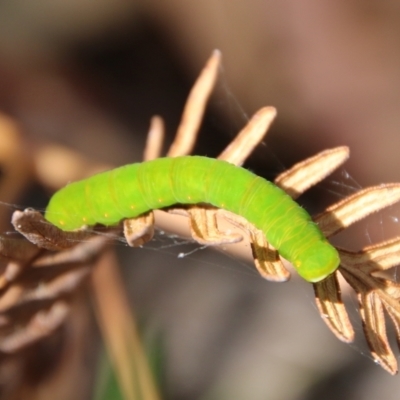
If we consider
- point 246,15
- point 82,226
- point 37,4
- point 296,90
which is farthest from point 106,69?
point 82,226

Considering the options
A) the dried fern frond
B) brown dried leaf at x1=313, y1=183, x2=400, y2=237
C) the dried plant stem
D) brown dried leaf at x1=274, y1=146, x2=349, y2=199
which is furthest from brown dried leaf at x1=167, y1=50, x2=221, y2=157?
the dried plant stem

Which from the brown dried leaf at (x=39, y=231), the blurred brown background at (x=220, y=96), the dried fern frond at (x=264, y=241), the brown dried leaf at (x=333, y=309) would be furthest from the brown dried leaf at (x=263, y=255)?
the blurred brown background at (x=220, y=96)

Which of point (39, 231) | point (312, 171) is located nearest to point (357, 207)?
point (312, 171)

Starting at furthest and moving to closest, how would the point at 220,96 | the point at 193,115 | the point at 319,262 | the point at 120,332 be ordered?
the point at 220,96, the point at 120,332, the point at 193,115, the point at 319,262

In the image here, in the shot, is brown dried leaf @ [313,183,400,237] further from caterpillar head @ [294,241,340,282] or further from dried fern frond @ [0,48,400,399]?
caterpillar head @ [294,241,340,282]

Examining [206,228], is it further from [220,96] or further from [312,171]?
[220,96]

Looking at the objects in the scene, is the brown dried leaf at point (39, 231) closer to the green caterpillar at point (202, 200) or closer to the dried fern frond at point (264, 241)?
the dried fern frond at point (264, 241)
